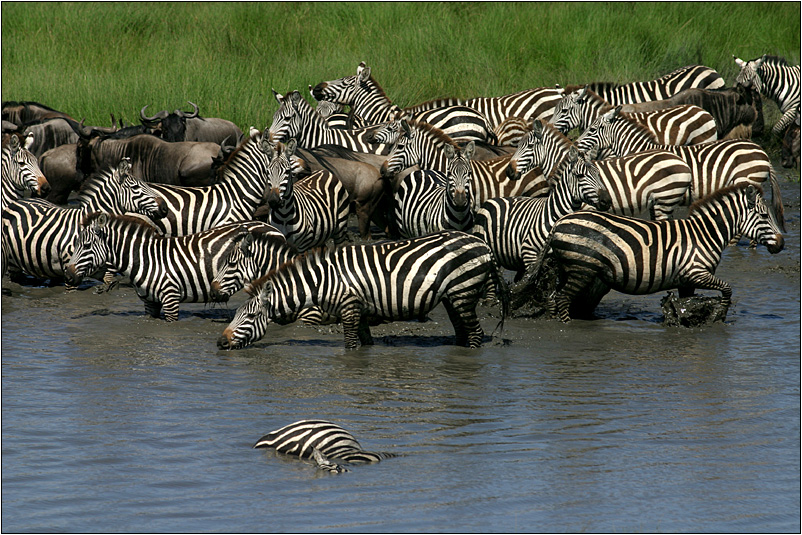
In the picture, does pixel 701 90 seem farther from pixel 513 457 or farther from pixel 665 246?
pixel 513 457

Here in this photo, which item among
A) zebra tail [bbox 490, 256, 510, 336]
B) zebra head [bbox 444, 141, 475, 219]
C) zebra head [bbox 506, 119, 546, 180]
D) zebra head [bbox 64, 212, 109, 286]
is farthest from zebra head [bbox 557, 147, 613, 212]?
zebra head [bbox 64, 212, 109, 286]

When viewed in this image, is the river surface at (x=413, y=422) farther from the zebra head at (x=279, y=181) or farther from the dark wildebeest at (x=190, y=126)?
the dark wildebeest at (x=190, y=126)

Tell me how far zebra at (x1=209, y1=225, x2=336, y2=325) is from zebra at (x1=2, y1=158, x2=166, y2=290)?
1.67m

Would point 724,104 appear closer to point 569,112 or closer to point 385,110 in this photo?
point 569,112

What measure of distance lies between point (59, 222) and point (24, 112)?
573cm

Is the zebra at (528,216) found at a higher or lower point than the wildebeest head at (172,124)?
lower

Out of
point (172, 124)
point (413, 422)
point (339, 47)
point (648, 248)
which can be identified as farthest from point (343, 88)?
point (413, 422)

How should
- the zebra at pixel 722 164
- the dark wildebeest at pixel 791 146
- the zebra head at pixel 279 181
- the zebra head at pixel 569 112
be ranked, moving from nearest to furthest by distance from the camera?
the zebra head at pixel 279 181
the zebra at pixel 722 164
the zebra head at pixel 569 112
the dark wildebeest at pixel 791 146

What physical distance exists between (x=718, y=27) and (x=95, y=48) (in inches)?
455

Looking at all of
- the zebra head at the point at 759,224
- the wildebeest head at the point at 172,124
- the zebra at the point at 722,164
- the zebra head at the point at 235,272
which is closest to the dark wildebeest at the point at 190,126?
the wildebeest head at the point at 172,124

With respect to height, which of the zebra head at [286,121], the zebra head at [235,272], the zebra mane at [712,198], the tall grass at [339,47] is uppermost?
the tall grass at [339,47]

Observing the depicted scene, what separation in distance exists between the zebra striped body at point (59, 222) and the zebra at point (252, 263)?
5.49 feet

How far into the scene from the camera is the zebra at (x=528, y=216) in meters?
10.8

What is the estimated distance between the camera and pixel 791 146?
17031mm
